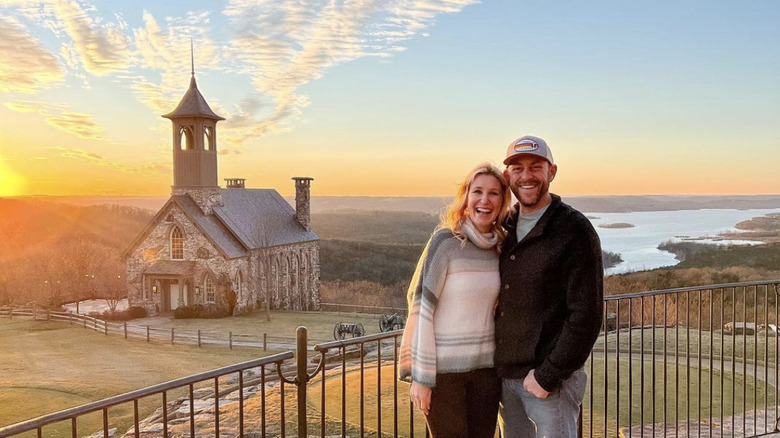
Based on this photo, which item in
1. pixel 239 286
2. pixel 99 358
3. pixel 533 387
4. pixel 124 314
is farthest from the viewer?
pixel 239 286

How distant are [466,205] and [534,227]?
1.16 ft

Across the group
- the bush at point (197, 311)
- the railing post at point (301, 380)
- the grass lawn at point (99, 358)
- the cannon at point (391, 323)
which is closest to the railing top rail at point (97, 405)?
the railing post at point (301, 380)

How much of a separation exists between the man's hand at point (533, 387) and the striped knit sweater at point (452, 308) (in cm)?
24

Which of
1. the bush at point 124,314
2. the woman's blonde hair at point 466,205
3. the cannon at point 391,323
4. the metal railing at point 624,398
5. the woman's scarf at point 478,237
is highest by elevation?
the woman's blonde hair at point 466,205

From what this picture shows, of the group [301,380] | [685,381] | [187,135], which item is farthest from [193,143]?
[301,380]

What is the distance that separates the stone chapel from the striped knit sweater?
2813 centimetres

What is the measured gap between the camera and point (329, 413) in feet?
31.2

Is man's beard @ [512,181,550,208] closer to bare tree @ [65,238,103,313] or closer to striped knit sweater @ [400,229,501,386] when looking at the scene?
striped knit sweater @ [400,229,501,386]

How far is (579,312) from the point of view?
2912 mm

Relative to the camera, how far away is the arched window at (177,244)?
104ft

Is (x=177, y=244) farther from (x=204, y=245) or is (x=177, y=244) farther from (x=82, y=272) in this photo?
(x=82, y=272)

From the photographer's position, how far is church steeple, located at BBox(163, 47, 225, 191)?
33.2 metres

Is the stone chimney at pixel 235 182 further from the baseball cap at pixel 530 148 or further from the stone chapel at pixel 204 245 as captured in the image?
the baseball cap at pixel 530 148

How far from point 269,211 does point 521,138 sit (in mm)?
35398
